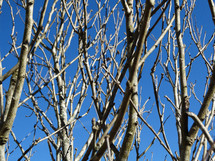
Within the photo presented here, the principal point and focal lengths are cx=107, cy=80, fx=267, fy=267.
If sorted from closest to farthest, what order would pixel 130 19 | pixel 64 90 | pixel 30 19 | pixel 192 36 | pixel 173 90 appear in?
pixel 130 19, pixel 30 19, pixel 173 90, pixel 192 36, pixel 64 90

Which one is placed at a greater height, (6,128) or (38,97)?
(38,97)

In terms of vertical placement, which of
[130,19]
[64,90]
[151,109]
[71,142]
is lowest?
[130,19]

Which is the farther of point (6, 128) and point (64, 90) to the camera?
point (64, 90)

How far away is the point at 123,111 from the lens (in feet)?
2.77

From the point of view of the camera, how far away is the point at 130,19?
134 centimetres

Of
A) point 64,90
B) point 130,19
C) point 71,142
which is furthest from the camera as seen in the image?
point 64,90

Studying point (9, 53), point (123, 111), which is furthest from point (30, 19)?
point (9, 53)

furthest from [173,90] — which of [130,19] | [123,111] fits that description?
[123,111]

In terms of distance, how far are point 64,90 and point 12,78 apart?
156 cm

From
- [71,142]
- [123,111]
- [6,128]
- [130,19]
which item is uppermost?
[71,142]

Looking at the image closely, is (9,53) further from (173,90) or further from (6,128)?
(173,90)

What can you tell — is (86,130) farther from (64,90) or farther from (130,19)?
(130,19)

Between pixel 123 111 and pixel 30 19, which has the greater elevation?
pixel 30 19

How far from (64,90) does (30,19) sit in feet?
6.35
